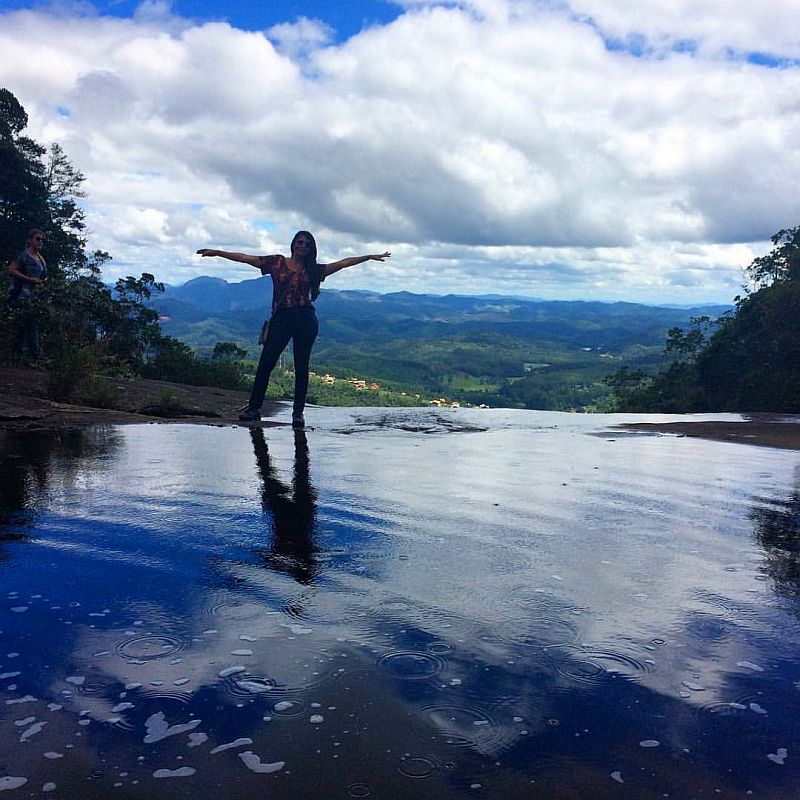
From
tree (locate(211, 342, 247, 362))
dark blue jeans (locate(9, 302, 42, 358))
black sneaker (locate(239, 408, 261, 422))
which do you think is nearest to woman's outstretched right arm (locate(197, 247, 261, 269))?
black sneaker (locate(239, 408, 261, 422))

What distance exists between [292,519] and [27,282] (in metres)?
10.2

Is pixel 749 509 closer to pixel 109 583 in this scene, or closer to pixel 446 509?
pixel 446 509

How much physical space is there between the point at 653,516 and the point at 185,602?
12.0 feet

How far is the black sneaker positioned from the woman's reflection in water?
13.0ft

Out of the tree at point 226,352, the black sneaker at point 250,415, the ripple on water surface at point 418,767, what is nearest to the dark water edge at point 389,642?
the ripple on water surface at point 418,767

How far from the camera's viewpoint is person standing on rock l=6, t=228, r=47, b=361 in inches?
477

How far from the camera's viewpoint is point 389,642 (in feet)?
9.00

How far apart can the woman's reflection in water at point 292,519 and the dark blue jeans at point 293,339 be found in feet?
11.5

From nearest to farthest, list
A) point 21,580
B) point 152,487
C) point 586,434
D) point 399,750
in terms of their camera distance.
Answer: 1. point 399,750
2. point 21,580
3. point 152,487
4. point 586,434

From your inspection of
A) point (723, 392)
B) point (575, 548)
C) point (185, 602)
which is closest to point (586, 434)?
point (575, 548)

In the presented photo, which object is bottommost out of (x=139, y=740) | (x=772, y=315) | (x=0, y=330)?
(x=139, y=740)

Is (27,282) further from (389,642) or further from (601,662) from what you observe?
(601,662)

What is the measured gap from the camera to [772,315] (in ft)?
93.4

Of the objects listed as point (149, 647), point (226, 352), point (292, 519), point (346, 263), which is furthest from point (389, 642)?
point (226, 352)
